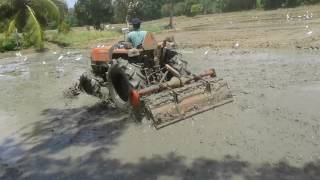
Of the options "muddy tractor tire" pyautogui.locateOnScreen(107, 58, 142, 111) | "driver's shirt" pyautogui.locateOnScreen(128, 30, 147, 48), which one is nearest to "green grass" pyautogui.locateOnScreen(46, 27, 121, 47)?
"muddy tractor tire" pyautogui.locateOnScreen(107, 58, 142, 111)

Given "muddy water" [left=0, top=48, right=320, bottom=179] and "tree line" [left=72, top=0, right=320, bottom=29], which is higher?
"tree line" [left=72, top=0, right=320, bottom=29]

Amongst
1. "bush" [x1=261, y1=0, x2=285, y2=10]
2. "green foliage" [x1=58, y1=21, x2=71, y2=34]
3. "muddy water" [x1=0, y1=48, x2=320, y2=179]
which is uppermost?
"bush" [x1=261, y1=0, x2=285, y2=10]

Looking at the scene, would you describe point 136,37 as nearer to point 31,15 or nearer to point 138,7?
point 31,15

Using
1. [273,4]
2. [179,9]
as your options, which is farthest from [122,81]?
[179,9]

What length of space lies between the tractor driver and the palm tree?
66.3ft

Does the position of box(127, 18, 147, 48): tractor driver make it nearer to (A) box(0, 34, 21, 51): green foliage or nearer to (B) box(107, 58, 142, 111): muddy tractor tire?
(B) box(107, 58, 142, 111): muddy tractor tire

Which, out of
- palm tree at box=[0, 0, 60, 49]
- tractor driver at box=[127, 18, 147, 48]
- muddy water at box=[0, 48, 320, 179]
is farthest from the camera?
palm tree at box=[0, 0, 60, 49]

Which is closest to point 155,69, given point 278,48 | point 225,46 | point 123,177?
point 123,177

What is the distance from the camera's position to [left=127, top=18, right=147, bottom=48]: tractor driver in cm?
955

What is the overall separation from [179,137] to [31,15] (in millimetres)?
23294

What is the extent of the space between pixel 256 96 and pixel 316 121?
2.36 metres

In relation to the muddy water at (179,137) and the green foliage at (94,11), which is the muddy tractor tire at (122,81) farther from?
the green foliage at (94,11)

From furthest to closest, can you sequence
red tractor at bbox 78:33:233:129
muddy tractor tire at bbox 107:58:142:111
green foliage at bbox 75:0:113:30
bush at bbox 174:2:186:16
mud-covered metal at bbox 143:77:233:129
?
bush at bbox 174:2:186:16 < green foliage at bbox 75:0:113:30 < muddy tractor tire at bbox 107:58:142:111 < red tractor at bbox 78:33:233:129 < mud-covered metal at bbox 143:77:233:129

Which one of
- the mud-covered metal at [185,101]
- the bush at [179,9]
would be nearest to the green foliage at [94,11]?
the bush at [179,9]
